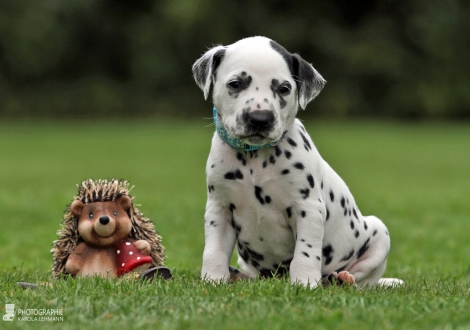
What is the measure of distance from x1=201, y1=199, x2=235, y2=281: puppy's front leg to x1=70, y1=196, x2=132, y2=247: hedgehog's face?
749mm

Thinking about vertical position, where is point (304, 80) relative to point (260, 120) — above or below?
above

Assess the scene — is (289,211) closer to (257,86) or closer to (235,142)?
(235,142)

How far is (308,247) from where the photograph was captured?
5801 mm

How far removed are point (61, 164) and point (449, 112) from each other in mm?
22819

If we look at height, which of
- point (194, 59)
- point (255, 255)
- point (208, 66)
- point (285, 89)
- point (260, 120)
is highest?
point (194, 59)

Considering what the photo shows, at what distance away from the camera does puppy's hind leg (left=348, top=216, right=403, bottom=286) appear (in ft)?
21.4

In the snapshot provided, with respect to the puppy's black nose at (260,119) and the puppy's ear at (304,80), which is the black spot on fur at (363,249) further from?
the puppy's black nose at (260,119)

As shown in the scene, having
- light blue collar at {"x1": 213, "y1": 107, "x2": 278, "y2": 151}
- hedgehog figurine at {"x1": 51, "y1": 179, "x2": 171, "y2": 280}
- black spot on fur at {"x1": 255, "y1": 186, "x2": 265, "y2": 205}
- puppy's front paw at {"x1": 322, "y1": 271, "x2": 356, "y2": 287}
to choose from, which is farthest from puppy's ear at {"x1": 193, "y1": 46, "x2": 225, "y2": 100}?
puppy's front paw at {"x1": 322, "y1": 271, "x2": 356, "y2": 287}

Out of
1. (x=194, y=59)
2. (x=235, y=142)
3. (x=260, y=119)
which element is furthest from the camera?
(x=194, y=59)

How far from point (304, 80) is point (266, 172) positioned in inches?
29.8

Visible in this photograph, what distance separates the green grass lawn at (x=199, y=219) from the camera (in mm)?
4754

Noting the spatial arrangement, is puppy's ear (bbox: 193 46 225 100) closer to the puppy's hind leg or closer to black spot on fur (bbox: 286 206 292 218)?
black spot on fur (bbox: 286 206 292 218)

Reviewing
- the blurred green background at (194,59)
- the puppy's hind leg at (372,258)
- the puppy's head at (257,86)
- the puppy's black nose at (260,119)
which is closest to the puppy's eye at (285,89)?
the puppy's head at (257,86)

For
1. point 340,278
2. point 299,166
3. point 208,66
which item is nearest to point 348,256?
point 340,278
